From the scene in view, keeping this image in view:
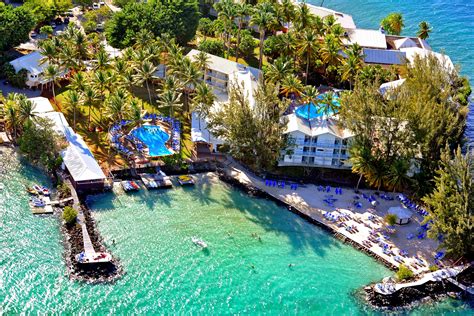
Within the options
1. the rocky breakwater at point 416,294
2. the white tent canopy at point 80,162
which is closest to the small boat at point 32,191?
the white tent canopy at point 80,162

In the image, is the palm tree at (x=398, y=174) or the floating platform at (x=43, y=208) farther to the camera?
the palm tree at (x=398, y=174)

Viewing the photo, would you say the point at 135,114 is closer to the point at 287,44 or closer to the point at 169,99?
the point at 169,99

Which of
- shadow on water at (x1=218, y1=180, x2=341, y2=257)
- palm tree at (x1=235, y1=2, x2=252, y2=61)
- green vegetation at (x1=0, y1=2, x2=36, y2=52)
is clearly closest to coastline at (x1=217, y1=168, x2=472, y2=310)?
shadow on water at (x1=218, y1=180, x2=341, y2=257)

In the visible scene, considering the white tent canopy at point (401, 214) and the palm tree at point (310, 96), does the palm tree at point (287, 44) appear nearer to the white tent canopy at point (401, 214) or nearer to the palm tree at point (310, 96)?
the palm tree at point (310, 96)

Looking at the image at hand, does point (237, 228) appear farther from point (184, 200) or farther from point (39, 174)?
point (39, 174)

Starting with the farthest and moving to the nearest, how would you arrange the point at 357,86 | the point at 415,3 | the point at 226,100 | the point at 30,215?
the point at 415,3, the point at 226,100, the point at 357,86, the point at 30,215

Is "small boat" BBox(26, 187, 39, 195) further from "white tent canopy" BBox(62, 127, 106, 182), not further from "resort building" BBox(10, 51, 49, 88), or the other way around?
"resort building" BBox(10, 51, 49, 88)

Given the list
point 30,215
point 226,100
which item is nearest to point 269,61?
point 226,100
